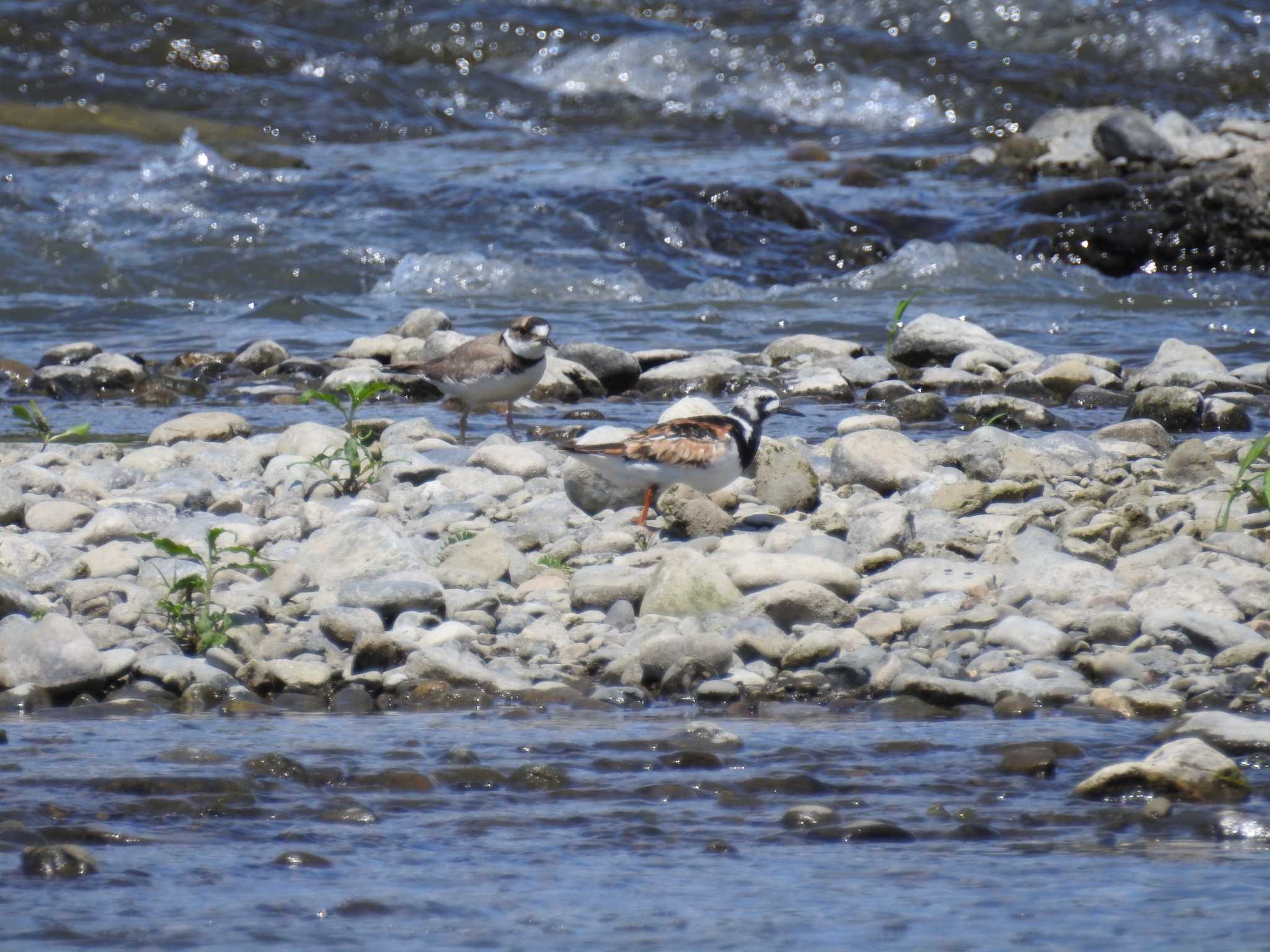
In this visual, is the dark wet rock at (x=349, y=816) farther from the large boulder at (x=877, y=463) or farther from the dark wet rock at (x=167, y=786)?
the large boulder at (x=877, y=463)

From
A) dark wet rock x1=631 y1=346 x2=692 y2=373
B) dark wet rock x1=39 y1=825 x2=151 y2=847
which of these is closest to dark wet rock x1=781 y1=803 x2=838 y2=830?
dark wet rock x1=39 y1=825 x2=151 y2=847

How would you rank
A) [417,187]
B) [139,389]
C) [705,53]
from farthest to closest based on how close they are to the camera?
[705,53] → [417,187] → [139,389]

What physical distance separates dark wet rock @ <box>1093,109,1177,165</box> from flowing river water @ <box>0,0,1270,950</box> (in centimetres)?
142

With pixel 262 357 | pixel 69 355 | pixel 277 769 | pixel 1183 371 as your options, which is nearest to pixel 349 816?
pixel 277 769

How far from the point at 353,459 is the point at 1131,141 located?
15.9m

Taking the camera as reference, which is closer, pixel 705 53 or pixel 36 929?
pixel 36 929

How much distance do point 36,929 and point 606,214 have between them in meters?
14.2

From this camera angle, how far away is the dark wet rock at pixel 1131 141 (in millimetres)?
20625

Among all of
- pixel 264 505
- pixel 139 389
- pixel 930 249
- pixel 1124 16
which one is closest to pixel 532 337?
pixel 264 505

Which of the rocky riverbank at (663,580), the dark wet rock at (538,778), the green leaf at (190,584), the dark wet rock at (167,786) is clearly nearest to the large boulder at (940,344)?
the rocky riverbank at (663,580)

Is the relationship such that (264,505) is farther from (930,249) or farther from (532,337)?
(930,249)

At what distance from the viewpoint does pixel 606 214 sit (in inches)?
671

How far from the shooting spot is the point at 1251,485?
6.75 m

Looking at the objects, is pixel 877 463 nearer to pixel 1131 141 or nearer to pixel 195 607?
pixel 195 607
